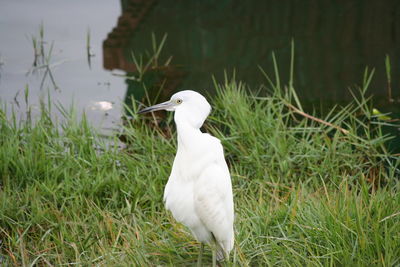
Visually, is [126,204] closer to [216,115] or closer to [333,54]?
[216,115]

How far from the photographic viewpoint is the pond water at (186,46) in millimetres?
5957

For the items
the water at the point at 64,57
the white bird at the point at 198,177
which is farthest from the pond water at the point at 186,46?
the white bird at the point at 198,177

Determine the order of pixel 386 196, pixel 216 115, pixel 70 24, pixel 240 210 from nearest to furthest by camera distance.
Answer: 1. pixel 386 196
2. pixel 240 210
3. pixel 216 115
4. pixel 70 24

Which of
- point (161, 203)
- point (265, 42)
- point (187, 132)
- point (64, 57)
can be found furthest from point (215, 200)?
point (265, 42)

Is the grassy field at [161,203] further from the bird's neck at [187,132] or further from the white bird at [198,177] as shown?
the bird's neck at [187,132]

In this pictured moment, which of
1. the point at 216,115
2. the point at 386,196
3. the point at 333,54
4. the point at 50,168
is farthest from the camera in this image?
the point at 333,54

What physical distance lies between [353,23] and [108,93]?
350 cm

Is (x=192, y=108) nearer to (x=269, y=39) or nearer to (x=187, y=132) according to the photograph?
(x=187, y=132)

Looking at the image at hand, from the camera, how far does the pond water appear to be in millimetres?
5957

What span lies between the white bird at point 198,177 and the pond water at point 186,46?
252 centimetres

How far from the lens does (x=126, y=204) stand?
3.83 metres

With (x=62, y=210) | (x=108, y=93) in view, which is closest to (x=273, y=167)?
(x=62, y=210)

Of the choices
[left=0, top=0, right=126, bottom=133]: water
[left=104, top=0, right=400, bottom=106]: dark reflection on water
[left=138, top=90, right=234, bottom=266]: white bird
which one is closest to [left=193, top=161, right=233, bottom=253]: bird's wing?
[left=138, top=90, right=234, bottom=266]: white bird

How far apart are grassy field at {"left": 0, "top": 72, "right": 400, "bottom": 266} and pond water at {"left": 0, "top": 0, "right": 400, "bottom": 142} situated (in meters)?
1.00
